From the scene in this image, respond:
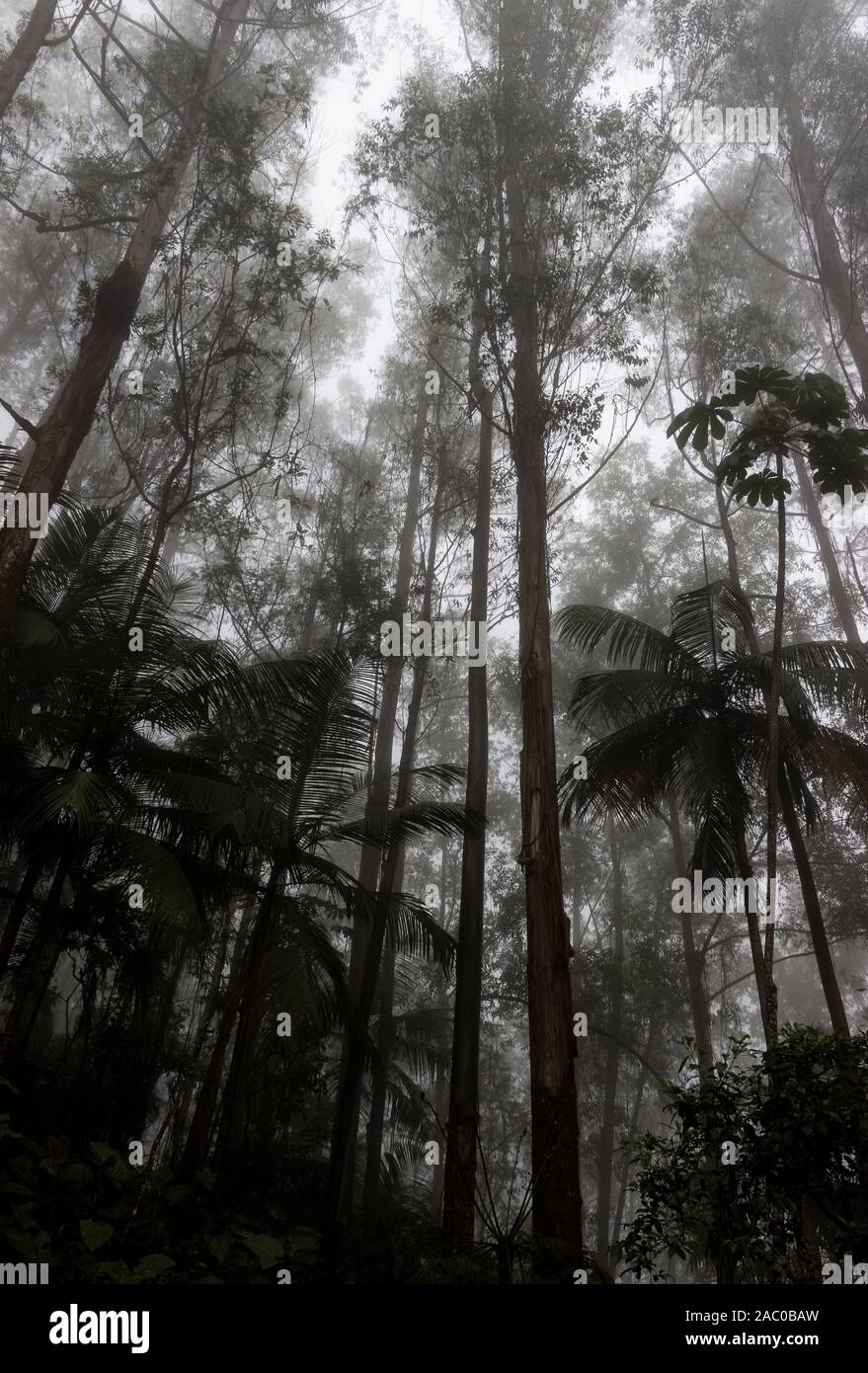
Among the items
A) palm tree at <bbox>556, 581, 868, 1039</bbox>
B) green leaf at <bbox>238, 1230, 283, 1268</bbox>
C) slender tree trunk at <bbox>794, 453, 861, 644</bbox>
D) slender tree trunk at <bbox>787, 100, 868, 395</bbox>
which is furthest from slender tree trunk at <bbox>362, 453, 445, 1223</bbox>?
slender tree trunk at <bbox>794, 453, 861, 644</bbox>

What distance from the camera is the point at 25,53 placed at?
8250mm

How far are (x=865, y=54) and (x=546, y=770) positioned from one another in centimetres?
1585

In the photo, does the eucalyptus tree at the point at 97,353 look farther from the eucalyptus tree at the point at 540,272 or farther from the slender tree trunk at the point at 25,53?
the eucalyptus tree at the point at 540,272

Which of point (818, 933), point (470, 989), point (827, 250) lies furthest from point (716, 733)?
point (827, 250)

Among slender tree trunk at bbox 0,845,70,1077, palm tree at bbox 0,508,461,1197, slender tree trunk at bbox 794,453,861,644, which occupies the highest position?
slender tree trunk at bbox 794,453,861,644

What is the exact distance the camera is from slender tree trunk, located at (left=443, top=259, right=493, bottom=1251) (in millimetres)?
6426

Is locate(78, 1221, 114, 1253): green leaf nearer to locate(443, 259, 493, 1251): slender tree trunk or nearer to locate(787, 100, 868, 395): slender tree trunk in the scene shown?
locate(443, 259, 493, 1251): slender tree trunk

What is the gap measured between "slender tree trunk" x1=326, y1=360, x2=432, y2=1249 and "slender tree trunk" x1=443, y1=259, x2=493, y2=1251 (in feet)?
2.93

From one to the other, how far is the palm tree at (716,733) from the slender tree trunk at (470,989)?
99 centimetres

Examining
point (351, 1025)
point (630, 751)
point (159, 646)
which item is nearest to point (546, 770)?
point (630, 751)

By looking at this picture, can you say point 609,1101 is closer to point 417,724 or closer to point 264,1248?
point 417,724

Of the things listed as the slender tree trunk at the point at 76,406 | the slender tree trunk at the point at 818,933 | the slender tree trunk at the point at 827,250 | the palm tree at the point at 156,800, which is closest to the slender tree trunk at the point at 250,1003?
the palm tree at the point at 156,800

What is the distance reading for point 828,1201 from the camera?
12.5 ft

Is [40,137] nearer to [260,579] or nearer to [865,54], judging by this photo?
[260,579]
